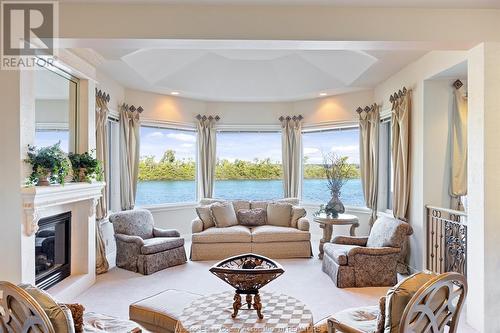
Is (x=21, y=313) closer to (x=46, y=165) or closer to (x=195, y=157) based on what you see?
(x=46, y=165)

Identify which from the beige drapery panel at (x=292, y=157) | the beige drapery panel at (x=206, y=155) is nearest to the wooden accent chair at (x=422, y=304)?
the beige drapery panel at (x=292, y=157)

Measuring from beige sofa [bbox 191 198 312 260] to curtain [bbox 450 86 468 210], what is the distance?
7.93ft

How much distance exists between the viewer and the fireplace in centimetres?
384

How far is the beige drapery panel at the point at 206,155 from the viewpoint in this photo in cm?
761

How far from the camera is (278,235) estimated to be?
6.04m

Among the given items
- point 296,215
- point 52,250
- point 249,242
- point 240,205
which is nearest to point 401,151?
point 296,215

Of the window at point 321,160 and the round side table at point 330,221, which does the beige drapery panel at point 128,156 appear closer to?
the round side table at point 330,221

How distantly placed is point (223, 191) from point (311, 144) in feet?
7.43

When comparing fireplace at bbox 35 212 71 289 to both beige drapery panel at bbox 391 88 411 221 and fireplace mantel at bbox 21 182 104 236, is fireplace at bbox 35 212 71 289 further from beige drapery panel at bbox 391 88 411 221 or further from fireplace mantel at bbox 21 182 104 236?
beige drapery panel at bbox 391 88 411 221

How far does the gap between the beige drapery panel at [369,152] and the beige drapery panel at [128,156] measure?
13.8ft

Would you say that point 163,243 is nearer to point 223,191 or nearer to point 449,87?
point 223,191

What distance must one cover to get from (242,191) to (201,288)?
380 cm

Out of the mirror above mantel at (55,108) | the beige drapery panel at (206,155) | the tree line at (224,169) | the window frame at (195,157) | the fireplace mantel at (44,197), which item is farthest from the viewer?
the beige drapery panel at (206,155)

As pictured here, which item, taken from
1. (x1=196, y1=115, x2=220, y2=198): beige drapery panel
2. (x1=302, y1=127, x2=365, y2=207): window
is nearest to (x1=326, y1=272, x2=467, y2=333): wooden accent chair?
(x1=302, y1=127, x2=365, y2=207): window
